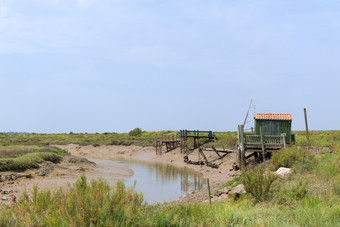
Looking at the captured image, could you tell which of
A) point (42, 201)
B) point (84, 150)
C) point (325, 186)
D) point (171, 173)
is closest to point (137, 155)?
point (84, 150)

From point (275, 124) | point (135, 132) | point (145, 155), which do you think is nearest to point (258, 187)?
point (275, 124)

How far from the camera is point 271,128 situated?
22.0 metres

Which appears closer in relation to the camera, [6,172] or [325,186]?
[325,186]

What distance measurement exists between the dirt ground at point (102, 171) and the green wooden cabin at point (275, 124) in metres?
4.32

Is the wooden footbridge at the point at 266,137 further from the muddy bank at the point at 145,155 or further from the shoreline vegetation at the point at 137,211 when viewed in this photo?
the shoreline vegetation at the point at 137,211

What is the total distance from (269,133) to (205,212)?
57.0 ft

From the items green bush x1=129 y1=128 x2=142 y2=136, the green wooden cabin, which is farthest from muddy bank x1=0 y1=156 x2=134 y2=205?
green bush x1=129 y1=128 x2=142 y2=136

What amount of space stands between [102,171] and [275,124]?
13792 millimetres

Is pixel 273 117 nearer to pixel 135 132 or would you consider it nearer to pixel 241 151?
pixel 241 151

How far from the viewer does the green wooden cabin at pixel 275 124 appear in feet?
71.8

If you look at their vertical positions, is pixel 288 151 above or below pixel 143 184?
above

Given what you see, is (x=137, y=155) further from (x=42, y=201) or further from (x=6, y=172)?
(x=42, y=201)

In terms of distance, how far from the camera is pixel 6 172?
15.4 m

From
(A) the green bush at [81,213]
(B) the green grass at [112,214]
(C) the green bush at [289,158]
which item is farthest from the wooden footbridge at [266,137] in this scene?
(A) the green bush at [81,213]
